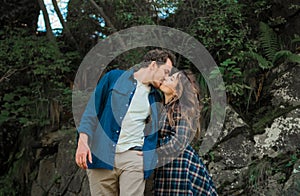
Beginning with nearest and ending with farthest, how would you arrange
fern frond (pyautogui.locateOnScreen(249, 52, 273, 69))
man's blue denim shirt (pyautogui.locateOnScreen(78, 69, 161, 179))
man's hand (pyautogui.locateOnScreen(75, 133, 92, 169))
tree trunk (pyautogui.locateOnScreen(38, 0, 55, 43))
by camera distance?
man's hand (pyautogui.locateOnScreen(75, 133, 92, 169)) < man's blue denim shirt (pyautogui.locateOnScreen(78, 69, 161, 179)) < fern frond (pyautogui.locateOnScreen(249, 52, 273, 69)) < tree trunk (pyautogui.locateOnScreen(38, 0, 55, 43))

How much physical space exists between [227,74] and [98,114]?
2.81 m

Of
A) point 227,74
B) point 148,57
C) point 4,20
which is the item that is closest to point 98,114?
point 148,57

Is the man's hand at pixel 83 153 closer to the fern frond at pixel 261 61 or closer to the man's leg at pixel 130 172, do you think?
the man's leg at pixel 130 172

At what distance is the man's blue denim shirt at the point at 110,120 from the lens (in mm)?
2488

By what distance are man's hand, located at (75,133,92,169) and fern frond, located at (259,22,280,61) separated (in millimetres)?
3351

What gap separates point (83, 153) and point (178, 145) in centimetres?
71

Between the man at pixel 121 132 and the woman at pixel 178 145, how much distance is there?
0.14m

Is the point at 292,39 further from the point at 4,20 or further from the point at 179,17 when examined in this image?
the point at 4,20

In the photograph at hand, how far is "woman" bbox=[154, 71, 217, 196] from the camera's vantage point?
2764mm

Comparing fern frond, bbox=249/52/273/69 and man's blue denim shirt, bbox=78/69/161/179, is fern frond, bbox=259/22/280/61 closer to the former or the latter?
fern frond, bbox=249/52/273/69

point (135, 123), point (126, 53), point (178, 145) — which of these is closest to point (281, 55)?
point (126, 53)

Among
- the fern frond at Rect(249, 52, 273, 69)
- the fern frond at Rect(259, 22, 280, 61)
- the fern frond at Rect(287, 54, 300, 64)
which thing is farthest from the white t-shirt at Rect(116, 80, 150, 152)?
the fern frond at Rect(259, 22, 280, 61)

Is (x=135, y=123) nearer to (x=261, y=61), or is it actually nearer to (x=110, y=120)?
(x=110, y=120)

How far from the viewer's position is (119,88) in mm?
2600
